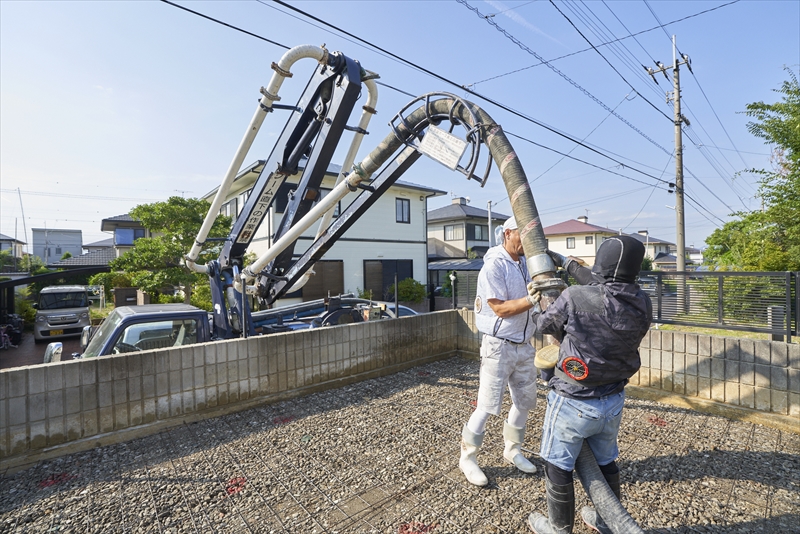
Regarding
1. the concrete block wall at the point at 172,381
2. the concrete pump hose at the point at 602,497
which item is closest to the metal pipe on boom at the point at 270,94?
the concrete block wall at the point at 172,381

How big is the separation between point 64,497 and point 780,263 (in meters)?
10.4

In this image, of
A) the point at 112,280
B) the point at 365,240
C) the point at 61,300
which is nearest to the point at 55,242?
the point at 112,280

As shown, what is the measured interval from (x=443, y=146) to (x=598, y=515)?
302 cm

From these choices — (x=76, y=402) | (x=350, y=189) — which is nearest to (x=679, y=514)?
(x=350, y=189)

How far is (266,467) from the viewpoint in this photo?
292 cm

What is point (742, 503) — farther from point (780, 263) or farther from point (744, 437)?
point (780, 263)

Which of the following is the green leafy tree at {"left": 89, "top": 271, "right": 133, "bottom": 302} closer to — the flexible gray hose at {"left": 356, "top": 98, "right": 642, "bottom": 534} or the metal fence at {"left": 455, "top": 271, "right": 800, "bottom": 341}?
the flexible gray hose at {"left": 356, "top": 98, "right": 642, "bottom": 534}

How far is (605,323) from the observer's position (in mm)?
1811

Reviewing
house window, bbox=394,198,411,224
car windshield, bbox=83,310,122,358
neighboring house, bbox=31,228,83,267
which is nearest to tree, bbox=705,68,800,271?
car windshield, bbox=83,310,122,358

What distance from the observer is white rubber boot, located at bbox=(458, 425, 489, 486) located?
8.71ft

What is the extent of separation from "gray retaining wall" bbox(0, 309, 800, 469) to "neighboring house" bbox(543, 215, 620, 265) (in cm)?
2983

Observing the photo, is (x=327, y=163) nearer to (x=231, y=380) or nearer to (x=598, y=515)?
(x=231, y=380)

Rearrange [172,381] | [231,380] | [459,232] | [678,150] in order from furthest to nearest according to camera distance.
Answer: [459,232] < [678,150] < [231,380] < [172,381]

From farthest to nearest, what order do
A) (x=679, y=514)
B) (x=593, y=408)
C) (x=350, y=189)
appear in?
(x=350, y=189) < (x=679, y=514) < (x=593, y=408)
